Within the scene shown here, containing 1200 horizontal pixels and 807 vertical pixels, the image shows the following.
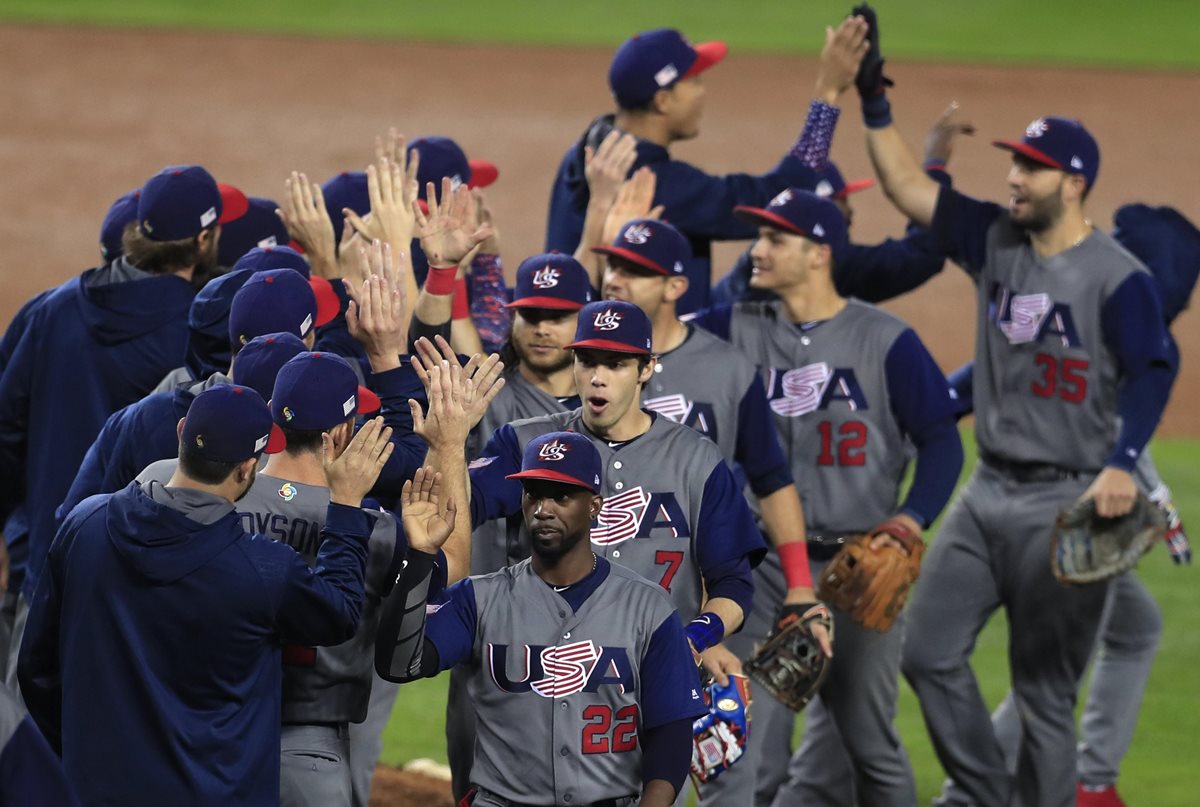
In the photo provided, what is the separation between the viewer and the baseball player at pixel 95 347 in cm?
492

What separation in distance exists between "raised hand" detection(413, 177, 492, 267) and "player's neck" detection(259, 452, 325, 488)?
923 mm

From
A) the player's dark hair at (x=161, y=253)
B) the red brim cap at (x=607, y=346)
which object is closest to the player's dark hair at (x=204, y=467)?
the red brim cap at (x=607, y=346)

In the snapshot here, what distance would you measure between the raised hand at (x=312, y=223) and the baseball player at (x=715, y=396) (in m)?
0.79

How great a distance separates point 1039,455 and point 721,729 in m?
1.78

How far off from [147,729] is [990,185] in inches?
499

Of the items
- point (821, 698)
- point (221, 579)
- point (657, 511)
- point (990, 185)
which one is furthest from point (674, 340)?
point (990, 185)

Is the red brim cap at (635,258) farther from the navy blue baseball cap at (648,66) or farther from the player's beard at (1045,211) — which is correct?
the player's beard at (1045,211)

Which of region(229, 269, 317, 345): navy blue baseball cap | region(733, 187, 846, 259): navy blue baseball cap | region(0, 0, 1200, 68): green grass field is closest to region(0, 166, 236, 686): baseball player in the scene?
region(229, 269, 317, 345): navy blue baseball cap

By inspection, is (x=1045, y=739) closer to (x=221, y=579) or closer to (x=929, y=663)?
(x=929, y=663)

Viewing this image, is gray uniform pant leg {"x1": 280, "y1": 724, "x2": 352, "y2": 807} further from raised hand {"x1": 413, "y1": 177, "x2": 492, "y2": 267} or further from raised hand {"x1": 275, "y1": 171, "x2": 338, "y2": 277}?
raised hand {"x1": 275, "y1": 171, "x2": 338, "y2": 277}

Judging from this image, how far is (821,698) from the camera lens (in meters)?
5.69

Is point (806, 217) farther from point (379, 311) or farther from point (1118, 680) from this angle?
point (1118, 680)

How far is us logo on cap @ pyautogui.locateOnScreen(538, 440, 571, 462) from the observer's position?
4.02m

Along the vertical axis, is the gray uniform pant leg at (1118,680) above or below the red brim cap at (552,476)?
below
